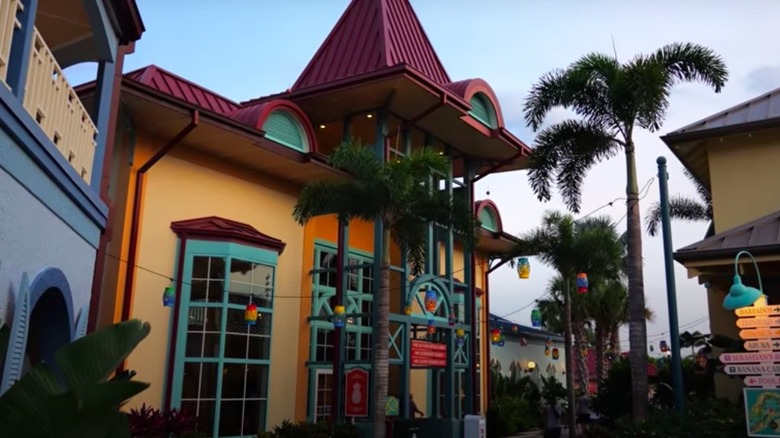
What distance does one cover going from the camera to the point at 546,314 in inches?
1380

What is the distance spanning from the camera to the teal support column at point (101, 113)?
810cm

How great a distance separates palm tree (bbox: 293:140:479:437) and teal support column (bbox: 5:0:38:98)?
9993mm

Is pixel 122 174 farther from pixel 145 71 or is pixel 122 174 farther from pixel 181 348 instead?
pixel 181 348

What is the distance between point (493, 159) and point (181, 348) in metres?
12.6

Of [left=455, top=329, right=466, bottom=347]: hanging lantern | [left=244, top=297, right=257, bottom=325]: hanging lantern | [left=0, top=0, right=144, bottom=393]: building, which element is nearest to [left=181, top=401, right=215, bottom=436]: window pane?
[left=244, top=297, right=257, bottom=325]: hanging lantern

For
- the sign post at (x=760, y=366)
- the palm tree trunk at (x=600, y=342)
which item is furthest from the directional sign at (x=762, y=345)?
the palm tree trunk at (x=600, y=342)

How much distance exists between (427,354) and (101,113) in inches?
501

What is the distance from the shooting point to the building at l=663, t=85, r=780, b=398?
46.6ft

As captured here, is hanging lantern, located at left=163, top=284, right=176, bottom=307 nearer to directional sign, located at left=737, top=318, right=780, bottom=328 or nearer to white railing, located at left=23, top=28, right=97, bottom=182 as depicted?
white railing, located at left=23, top=28, right=97, bottom=182

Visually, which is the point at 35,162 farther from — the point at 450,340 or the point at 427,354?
the point at 450,340

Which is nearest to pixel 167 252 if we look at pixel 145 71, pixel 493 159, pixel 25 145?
pixel 145 71

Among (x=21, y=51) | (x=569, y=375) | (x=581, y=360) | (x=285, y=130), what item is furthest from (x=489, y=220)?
(x=21, y=51)

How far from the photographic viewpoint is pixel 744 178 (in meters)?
15.5

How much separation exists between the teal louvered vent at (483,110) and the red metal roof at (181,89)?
7.17 meters
